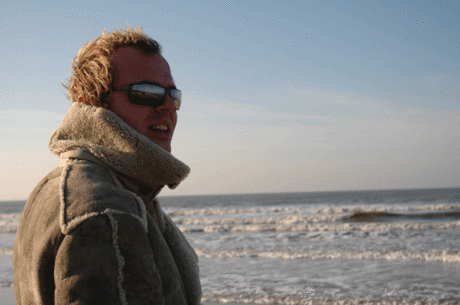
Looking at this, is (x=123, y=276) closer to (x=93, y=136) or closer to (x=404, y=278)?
(x=93, y=136)

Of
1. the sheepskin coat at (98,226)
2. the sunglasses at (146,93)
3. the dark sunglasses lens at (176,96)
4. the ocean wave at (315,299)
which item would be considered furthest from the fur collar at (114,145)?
the ocean wave at (315,299)

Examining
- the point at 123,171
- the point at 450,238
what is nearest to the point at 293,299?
the point at 123,171

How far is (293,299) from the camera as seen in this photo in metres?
6.21

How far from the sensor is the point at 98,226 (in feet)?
2.91

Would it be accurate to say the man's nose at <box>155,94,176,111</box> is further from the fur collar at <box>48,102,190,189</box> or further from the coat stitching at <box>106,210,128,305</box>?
the coat stitching at <box>106,210,128,305</box>

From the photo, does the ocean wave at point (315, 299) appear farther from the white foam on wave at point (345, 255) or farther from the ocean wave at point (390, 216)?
the ocean wave at point (390, 216)

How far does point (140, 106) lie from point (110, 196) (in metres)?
0.49

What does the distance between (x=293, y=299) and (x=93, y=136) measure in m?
5.85

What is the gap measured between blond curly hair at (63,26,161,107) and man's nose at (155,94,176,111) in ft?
0.63

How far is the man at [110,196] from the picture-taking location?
878mm

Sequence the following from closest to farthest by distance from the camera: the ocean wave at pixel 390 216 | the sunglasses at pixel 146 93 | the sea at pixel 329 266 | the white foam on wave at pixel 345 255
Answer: the sunglasses at pixel 146 93 → the sea at pixel 329 266 → the white foam on wave at pixel 345 255 → the ocean wave at pixel 390 216

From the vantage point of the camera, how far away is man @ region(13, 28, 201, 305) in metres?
0.88

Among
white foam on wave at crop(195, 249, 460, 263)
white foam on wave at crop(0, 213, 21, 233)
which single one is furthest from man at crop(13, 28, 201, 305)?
white foam on wave at crop(0, 213, 21, 233)

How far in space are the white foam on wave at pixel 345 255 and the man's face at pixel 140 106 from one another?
29.4 feet
